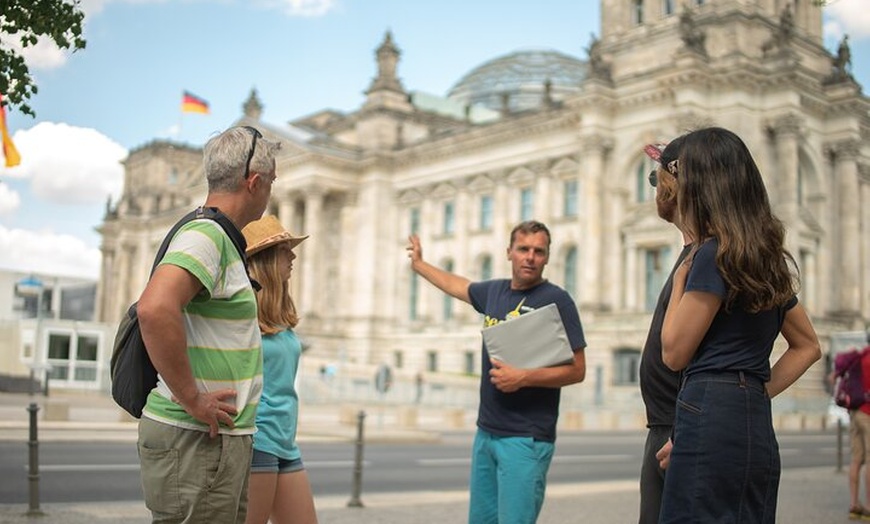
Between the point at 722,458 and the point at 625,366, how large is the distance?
4151cm

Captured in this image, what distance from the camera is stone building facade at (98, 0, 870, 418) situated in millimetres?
43188

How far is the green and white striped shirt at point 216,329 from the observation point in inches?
150

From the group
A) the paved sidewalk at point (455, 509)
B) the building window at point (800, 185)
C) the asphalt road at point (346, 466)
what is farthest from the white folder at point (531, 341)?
the building window at point (800, 185)

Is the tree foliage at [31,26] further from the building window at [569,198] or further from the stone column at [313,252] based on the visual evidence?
the stone column at [313,252]

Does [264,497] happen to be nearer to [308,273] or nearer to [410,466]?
[410,466]

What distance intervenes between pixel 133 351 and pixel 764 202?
2555 millimetres

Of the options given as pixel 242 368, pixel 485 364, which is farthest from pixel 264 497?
pixel 485 364

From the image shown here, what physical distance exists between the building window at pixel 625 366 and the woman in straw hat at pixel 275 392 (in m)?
39.7

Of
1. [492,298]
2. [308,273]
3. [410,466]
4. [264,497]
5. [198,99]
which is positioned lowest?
[410,466]

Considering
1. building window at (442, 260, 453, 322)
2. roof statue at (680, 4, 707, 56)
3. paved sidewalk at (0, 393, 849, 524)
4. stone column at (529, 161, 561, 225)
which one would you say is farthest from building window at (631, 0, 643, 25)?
paved sidewalk at (0, 393, 849, 524)

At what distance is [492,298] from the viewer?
21.7ft

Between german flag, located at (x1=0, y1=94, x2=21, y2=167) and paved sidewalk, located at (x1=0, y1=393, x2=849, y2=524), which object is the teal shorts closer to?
paved sidewalk, located at (x1=0, y1=393, x2=849, y2=524)

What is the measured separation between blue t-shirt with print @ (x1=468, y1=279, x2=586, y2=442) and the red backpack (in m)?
6.26

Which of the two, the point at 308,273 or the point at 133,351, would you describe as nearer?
the point at 133,351
